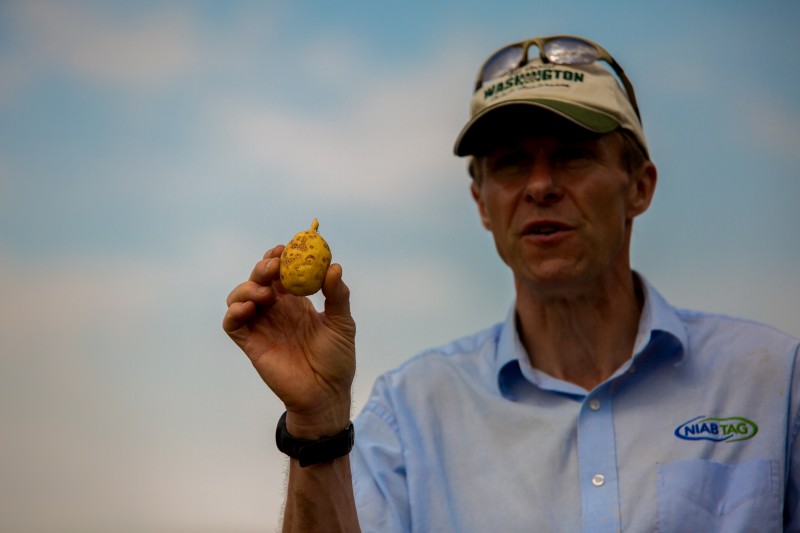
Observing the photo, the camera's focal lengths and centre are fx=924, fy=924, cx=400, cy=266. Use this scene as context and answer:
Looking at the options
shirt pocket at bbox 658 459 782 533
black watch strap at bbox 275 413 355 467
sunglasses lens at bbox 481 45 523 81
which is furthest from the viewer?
sunglasses lens at bbox 481 45 523 81

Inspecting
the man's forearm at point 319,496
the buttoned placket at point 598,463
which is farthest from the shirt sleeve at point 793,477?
the man's forearm at point 319,496

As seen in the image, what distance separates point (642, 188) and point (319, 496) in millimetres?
2330

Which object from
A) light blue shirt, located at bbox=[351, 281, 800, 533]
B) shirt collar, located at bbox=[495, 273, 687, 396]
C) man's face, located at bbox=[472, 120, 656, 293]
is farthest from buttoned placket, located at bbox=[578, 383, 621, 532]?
man's face, located at bbox=[472, 120, 656, 293]

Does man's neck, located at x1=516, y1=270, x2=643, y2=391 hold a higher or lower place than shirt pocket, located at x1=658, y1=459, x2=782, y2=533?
higher

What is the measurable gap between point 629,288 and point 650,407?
72cm

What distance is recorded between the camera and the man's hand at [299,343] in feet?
11.5

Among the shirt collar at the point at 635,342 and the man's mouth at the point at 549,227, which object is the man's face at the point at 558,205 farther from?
the shirt collar at the point at 635,342

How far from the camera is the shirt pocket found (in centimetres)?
379

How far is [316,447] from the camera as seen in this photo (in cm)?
357

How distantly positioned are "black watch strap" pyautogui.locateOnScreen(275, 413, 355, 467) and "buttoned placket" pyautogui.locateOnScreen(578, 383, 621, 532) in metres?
1.05

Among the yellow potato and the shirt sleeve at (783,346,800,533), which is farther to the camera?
the shirt sleeve at (783,346,800,533)

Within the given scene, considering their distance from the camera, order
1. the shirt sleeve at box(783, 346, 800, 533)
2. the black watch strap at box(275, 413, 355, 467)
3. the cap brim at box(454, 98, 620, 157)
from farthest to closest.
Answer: the cap brim at box(454, 98, 620, 157)
the shirt sleeve at box(783, 346, 800, 533)
the black watch strap at box(275, 413, 355, 467)

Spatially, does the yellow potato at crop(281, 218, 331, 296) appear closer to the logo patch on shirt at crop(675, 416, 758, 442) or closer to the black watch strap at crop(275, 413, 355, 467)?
the black watch strap at crop(275, 413, 355, 467)

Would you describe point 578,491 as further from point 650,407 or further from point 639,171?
point 639,171
